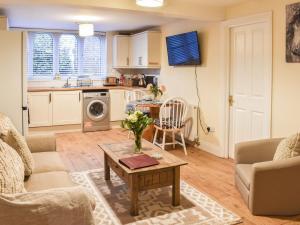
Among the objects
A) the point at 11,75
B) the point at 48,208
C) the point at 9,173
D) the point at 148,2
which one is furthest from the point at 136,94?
the point at 48,208

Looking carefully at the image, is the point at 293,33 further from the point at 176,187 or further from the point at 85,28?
the point at 85,28

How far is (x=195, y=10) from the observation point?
4.37m

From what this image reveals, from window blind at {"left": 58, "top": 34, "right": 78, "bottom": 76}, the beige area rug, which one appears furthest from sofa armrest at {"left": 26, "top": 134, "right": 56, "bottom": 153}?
window blind at {"left": 58, "top": 34, "right": 78, "bottom": 76}

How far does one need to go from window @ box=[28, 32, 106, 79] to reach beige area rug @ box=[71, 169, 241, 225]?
4.21 meters

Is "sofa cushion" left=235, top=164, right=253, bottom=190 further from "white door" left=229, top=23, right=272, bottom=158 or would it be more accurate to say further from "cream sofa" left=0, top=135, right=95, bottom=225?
"cream sofa" left=0, top=135, right=95, bottom=225

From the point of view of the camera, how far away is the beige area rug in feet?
8.91

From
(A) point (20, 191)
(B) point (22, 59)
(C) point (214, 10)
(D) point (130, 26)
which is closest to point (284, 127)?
(C) point (214, 10)

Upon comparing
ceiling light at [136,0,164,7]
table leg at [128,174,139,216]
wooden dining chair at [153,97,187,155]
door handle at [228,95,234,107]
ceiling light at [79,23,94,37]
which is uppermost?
ceiling light at [79,23,94,37]

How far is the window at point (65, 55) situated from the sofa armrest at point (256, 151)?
197 inches

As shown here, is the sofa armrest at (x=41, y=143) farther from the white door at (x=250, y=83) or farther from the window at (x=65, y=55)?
the window at (x=65, y=55)

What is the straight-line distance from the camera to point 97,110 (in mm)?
6879

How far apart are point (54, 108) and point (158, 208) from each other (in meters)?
4.24

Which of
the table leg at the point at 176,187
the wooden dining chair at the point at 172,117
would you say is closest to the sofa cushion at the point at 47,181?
the table leg at the point at 176,187

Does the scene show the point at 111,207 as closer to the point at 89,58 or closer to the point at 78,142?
the point at 78,142
